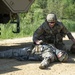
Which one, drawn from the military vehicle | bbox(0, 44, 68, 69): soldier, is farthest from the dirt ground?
the military vehicle

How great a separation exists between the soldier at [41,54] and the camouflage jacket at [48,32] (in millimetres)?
339

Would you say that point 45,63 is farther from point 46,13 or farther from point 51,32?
point 46,13

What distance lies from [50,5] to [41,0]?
354cm

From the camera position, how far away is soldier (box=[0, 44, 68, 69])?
24.2 ft

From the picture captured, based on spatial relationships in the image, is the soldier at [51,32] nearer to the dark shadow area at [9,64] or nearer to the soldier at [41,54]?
the soldier at [41,54]

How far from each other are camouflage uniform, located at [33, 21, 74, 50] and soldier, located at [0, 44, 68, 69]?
0.32 metres

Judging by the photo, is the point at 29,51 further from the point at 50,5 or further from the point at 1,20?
the point at 50,5

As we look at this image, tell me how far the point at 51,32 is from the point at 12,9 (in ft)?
4.90

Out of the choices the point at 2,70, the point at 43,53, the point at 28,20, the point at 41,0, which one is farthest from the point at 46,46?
the point at 41,0

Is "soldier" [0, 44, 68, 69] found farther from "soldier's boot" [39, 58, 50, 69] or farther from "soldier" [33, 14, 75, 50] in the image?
"soldier" [33, 14, 75, 50]

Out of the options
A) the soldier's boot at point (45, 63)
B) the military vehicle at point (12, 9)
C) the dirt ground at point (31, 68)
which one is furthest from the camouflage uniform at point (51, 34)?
the military vehicle at point (12, 9)

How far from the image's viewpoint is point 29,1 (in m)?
9.37

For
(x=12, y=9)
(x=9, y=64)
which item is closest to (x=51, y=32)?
(x=9, y=64)

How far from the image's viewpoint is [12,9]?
8.93 meters
